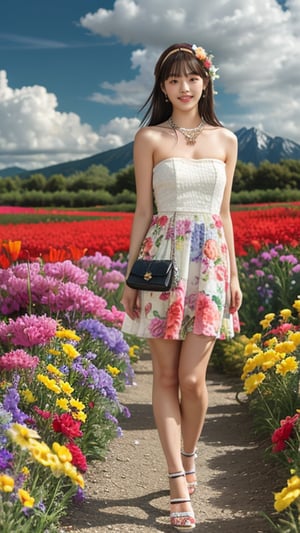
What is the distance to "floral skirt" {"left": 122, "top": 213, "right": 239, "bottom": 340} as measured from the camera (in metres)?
3.28

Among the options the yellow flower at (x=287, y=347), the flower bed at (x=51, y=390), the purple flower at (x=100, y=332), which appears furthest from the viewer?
the purple flower at (x=100, y=332)

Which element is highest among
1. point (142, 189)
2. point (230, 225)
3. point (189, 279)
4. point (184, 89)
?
point (184, 89)

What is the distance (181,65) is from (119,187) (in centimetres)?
4773

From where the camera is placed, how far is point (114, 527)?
3.34m

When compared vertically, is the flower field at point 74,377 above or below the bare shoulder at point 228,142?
below

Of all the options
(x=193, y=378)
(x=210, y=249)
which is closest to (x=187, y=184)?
(x=210, y=249)

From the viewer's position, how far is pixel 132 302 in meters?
3.43

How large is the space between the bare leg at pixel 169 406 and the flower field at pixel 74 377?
0.37 meters

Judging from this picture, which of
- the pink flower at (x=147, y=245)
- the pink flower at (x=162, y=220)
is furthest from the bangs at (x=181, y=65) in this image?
the pink flower at (x=147, y=245)

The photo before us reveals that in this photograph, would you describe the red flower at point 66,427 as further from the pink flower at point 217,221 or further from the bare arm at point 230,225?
the pink flower at point 217,221

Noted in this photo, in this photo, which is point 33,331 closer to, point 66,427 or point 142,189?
point 66,427

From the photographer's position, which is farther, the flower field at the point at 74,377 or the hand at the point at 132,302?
the hand at the point at 132,302

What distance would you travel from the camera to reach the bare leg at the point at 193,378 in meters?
3.30

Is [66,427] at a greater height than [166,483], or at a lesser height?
greater
